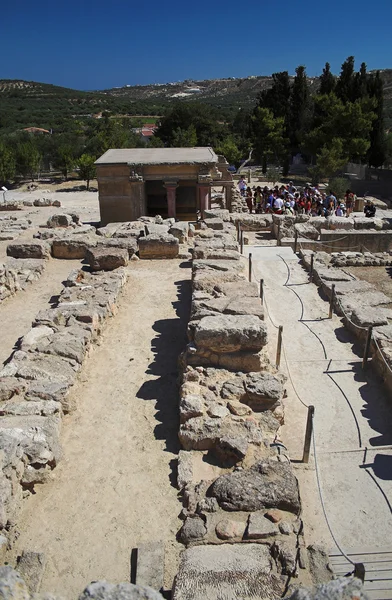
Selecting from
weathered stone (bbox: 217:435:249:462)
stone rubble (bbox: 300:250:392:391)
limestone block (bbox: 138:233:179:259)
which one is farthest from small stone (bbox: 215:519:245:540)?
limestone block (bbox: 138:233:179:259)

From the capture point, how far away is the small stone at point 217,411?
5.94 meters

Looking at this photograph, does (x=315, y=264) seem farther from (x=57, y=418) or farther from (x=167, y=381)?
(x=57, y=418)

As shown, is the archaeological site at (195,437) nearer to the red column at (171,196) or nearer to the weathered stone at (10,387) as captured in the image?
the weathered stone at (10,387)

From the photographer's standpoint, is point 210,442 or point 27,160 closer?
point 210,442

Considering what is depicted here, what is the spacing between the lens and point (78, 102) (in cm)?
10688

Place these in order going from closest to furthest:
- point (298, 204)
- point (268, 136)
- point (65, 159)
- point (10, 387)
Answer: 1. point (10, 387)
2. point (298, 204)
3. point (65, 159)
4. point (268, 136)

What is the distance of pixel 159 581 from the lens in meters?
4.15

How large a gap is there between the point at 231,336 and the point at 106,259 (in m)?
6.65

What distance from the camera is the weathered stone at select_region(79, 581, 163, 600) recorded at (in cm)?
318

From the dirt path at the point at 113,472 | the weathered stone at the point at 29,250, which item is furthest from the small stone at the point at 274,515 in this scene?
the weathered stone at the point at 29,250

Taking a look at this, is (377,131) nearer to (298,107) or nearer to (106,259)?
(298,107)

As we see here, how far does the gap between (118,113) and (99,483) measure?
323ft

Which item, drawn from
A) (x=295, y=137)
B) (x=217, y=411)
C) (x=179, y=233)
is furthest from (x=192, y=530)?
(x=295, y=137)

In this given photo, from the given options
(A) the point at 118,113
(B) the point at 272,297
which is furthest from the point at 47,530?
(A) the point at 118,113
